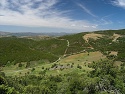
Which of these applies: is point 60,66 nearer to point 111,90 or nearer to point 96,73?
point 96,73

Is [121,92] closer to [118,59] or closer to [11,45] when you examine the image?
[118,59]

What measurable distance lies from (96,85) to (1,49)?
99.9 meters

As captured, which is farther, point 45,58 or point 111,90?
point 45,58

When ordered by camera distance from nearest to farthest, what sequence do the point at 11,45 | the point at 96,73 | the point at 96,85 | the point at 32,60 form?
1. the point at 96,85
2. the point at 96,73
3. the point at 32,60
4. the point at 11,45

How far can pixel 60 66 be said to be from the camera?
101688mm

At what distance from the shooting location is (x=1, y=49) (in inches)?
5733

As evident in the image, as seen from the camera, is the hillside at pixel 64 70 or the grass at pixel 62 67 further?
the grass at pixel 62 67

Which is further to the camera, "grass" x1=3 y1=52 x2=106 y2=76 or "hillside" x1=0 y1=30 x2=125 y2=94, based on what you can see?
"grass" x1=3 y1=52 x2=106 y2=76

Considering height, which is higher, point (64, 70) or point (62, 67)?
point (62, 67)

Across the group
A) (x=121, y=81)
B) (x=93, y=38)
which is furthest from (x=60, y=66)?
(x=93, y=38)

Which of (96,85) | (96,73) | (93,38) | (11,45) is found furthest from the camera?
(93,38)

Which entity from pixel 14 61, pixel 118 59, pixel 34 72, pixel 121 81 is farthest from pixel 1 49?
pixel 121 81

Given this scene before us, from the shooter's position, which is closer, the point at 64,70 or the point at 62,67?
the point at 64,70

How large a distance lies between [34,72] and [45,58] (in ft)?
116
